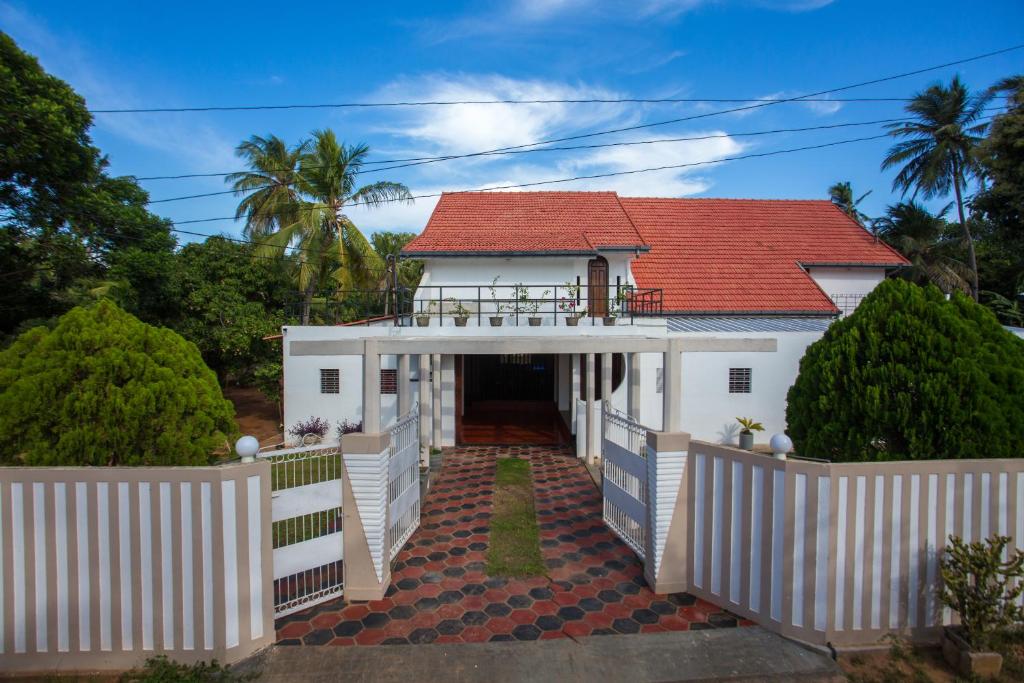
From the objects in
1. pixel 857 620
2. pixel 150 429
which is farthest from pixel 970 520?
pixel 150 429

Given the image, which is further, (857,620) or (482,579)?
(482,579)

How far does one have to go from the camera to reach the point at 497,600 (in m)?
4.27

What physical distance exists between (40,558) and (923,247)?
2677cm

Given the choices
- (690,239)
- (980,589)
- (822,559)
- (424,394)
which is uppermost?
(690,239)

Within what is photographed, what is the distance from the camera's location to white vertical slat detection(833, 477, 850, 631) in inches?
138

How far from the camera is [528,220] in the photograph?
1311cm

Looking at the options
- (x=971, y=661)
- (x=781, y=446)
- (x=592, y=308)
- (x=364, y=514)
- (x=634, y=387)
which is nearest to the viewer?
(x=971, y=661)

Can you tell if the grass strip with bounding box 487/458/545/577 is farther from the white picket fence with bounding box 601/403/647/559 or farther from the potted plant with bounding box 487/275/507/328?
the potted plant with bounding box 487/275/507/328

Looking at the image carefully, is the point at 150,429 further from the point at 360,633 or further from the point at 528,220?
the point at 528,220

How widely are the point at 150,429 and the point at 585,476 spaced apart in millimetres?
6442

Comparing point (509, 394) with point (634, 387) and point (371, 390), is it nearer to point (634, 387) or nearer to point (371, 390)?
point (634, 387)

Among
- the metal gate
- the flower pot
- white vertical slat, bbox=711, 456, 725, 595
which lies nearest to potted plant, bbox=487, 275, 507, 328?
the metal gate

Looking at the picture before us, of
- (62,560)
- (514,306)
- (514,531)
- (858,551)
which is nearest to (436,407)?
(514,306)

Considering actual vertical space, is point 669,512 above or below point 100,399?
below
